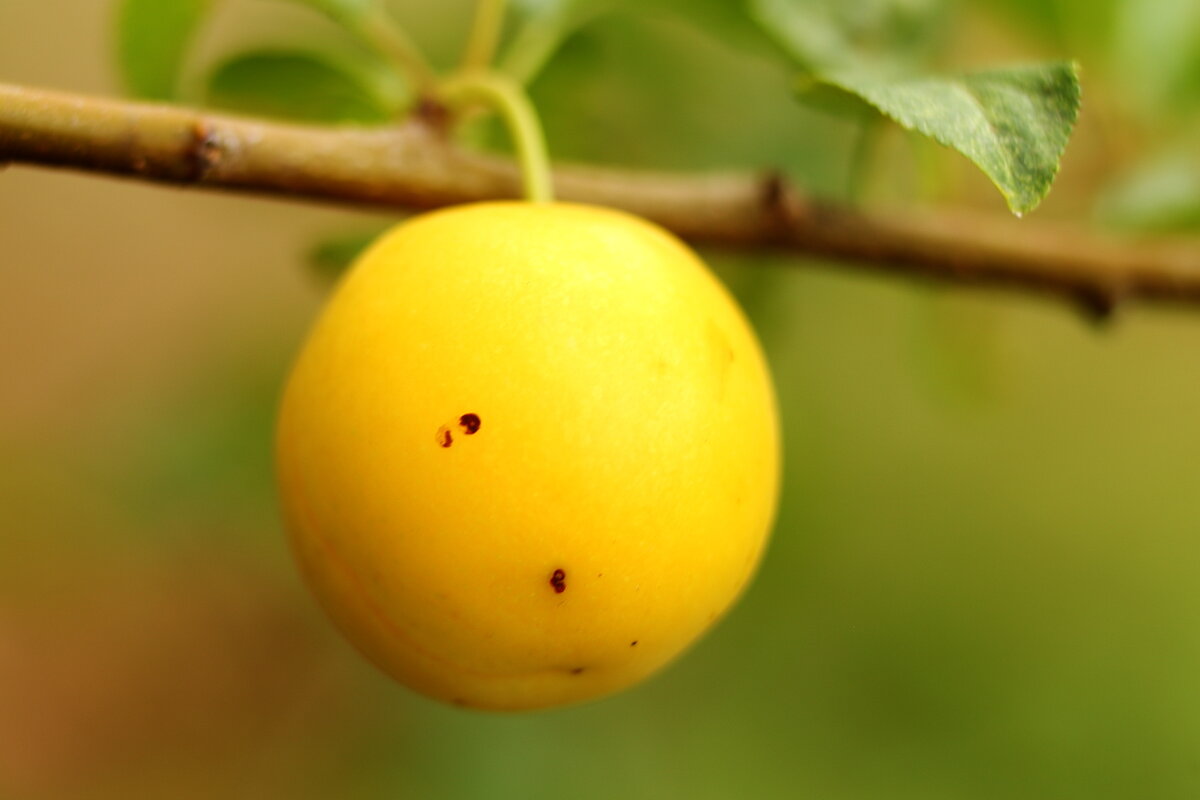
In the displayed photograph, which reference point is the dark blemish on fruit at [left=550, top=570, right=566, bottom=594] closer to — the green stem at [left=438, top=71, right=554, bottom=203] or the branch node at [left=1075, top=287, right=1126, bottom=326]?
the green stem at [left=438, top=71, right=554, bottom=203]

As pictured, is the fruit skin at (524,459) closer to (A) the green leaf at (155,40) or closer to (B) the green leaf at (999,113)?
(B) the green leaf at (999,113)

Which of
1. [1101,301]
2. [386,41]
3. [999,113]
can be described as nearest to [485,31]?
[386,41]

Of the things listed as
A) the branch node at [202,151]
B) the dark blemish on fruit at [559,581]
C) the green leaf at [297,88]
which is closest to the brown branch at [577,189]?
the branch node at [202,151]

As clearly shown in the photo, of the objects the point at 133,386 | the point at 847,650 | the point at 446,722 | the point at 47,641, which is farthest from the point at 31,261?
the point at 847,650

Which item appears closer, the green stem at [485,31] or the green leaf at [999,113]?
the green leaf at [999,113]

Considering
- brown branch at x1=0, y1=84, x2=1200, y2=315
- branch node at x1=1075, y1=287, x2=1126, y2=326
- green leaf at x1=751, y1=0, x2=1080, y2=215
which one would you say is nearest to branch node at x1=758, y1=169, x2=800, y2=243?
brown branch at x1=0, y1=84, x2=1200, y2=315

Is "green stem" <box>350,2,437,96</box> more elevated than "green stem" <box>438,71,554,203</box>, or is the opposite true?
"green stem" <box>350,2,437,96</box>

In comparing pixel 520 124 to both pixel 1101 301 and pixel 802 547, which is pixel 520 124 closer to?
pixel 1101 301
